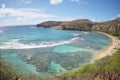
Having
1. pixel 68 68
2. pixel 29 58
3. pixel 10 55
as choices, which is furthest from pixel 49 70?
pixel 10 55

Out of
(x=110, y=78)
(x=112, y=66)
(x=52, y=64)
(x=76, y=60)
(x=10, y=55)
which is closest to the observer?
(x=110, y=78)

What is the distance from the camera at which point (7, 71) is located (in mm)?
7422

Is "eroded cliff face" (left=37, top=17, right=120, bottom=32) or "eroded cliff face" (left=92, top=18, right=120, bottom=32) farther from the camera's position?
"eroded cliff face" (left=37, top=17, right=120, bottom=32)

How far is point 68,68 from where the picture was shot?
19.9 meters

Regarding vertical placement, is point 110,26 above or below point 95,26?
above

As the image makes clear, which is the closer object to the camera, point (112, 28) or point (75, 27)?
point (112, 28)

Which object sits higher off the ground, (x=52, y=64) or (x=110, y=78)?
(x=110, y=78)

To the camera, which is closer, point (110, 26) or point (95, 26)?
point (110, 26)

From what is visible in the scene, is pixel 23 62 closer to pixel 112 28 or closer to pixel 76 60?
pixel 76 60

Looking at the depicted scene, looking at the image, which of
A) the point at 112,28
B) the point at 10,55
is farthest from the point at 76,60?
the point at 112,28

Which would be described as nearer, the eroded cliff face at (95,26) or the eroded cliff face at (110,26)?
the eroded cliff face at (110,26)

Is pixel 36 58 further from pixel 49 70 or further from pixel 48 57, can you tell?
pixel 49 70

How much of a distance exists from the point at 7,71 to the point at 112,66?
9.64m

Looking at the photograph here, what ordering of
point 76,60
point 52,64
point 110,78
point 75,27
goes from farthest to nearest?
point 75,27, point 76,60, point 52,64, point 110,78
